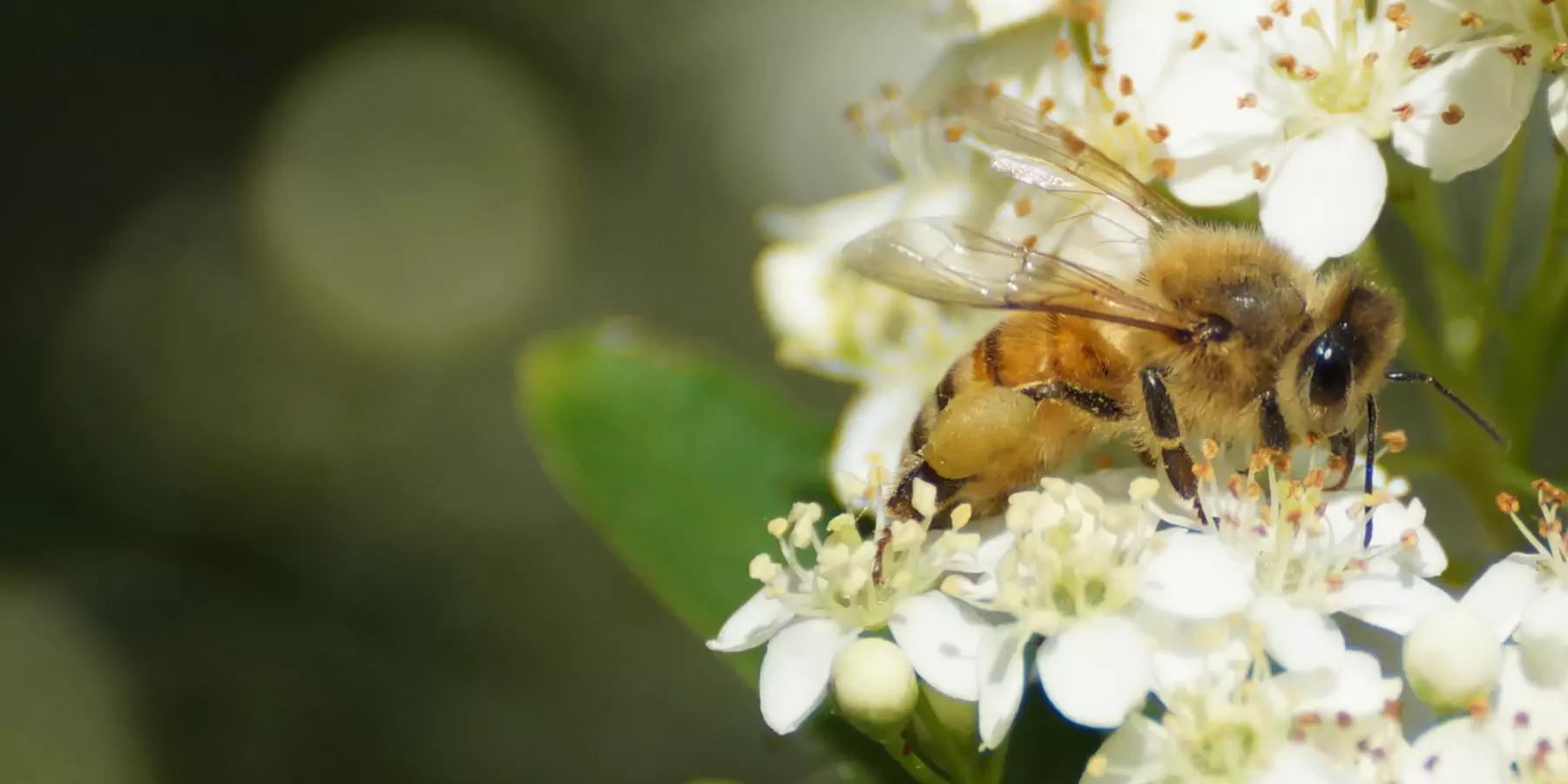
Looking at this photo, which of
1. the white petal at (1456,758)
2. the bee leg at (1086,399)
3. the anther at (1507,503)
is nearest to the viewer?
the white petal at (1456,758)

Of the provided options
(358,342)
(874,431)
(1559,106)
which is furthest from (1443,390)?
(358,342)

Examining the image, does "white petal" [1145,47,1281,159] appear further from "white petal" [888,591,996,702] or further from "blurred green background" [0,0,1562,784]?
"blurred green background" [0,0,1562,784]

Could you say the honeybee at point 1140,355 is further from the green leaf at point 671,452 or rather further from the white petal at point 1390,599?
the green leaf at point 671,452

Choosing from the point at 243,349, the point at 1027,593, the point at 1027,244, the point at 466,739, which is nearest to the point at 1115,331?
the point at 1027,244

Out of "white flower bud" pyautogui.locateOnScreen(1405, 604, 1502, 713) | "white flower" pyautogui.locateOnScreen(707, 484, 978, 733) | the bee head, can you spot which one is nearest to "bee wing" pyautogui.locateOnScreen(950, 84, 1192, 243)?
the bee head

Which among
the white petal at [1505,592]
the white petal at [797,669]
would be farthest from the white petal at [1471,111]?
the white petal at [797,669]
